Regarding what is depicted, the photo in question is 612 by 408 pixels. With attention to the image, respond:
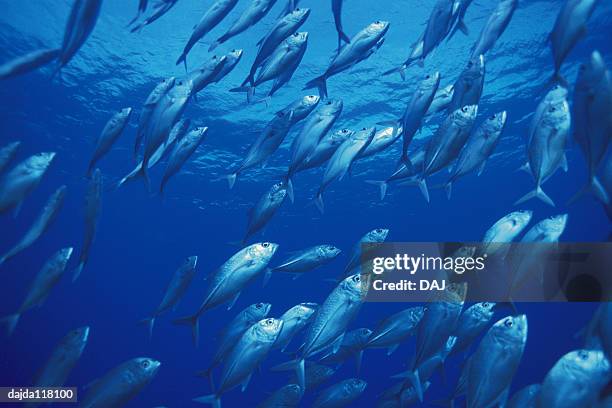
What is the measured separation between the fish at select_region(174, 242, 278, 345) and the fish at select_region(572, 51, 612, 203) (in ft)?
10.1

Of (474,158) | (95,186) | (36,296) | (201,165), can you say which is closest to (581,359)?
(474,158)

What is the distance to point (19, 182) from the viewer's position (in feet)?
13.4

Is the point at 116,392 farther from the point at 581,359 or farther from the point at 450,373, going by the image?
the point at 450,373

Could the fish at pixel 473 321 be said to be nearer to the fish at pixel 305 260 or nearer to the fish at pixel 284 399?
the fish at pixel 305 260

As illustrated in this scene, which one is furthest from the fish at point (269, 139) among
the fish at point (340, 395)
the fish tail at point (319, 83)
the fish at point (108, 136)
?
the fish at point (340, 395)

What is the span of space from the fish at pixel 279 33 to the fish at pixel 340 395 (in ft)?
14.3

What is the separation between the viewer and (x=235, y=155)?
2409cm

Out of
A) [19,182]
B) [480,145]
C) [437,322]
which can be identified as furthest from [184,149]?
[437,322]

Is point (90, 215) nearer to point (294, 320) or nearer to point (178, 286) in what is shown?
point (178, 286)

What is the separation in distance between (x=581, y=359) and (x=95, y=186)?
183 inches

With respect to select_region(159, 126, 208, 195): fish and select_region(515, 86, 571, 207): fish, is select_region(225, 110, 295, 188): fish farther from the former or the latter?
select_region(515, 86, 571, 207): fish

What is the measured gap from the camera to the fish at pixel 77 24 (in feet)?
10.8

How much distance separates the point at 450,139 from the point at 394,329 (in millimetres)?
2322

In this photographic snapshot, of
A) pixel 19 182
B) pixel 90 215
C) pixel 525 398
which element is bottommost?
pixel 525 398
